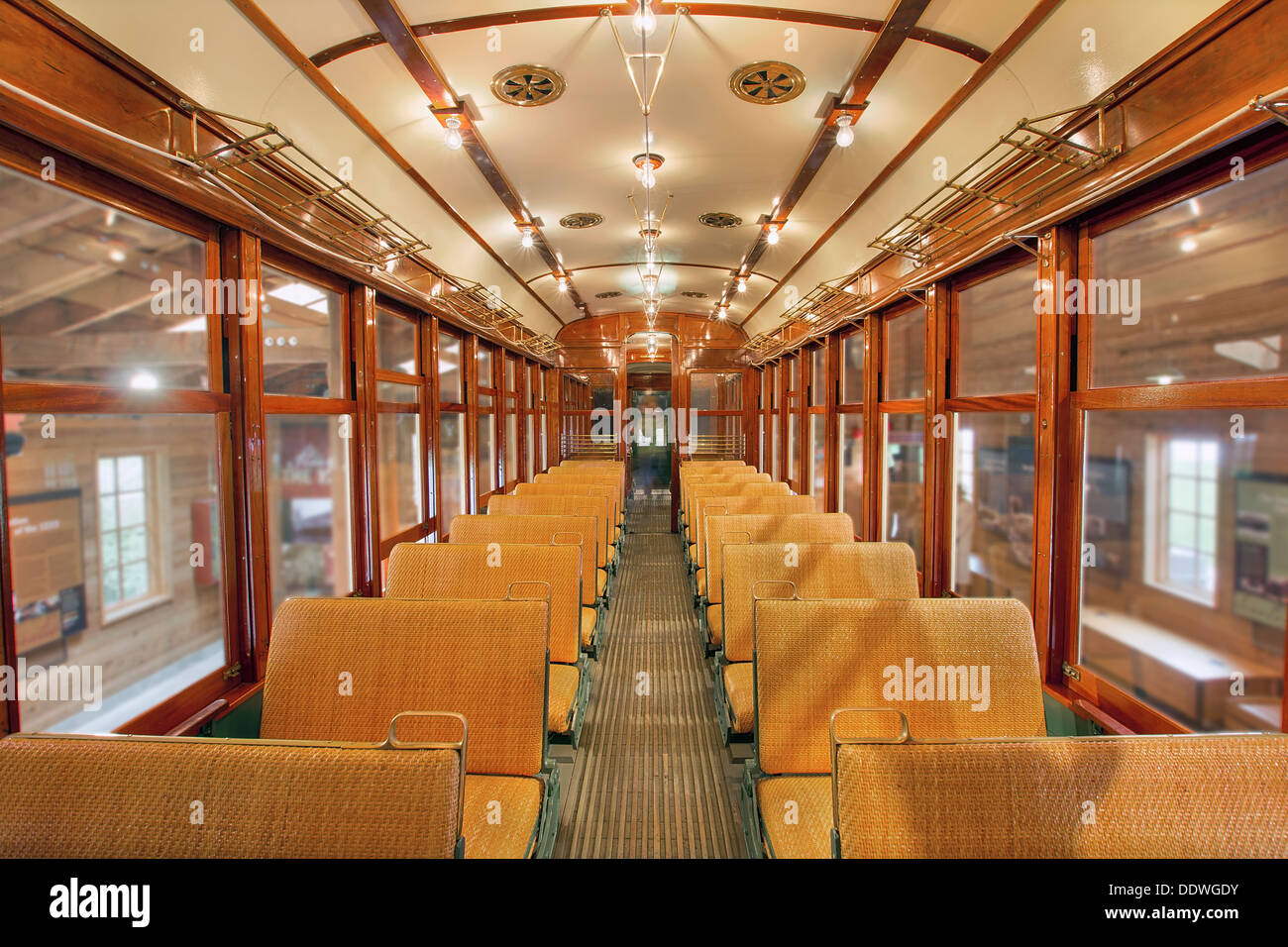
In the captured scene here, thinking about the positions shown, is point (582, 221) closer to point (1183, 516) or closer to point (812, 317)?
point (812, 317)

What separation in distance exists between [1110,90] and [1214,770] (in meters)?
2.14

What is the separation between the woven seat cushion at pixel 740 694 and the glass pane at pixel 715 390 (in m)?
6.84

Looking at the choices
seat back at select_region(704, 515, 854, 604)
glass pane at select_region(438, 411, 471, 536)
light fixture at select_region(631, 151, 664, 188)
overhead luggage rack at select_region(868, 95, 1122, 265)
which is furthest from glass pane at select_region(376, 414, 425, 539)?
overhead luggage rack at select_region(868, 95, 1122, 265)

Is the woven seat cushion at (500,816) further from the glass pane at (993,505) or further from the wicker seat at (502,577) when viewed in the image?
the glass pane at (993,505)

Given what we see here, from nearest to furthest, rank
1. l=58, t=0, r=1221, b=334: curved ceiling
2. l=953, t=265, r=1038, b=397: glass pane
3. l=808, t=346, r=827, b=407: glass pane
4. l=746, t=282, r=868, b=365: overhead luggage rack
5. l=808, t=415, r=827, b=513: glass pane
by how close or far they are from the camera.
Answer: l=58, t=0, r=1221, b=334: curved ceiling
l=953, t=265, r=1038, b=397: glass pane
l=746, t=282, r=868, b=365: overhead luggage rack
l=808, t=415, r=827, b=513: glass pane
l=808, t=346, r=827, b=407: glass pane

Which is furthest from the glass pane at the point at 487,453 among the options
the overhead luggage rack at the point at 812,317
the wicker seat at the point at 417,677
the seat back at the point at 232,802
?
the seat back at the point at 232,802

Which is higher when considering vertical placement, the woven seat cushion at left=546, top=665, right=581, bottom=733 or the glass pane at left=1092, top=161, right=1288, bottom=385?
the glass pane at left=1092, top=161, right=1288, bottom=385

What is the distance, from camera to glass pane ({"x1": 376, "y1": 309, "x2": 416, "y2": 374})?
4.01 metres

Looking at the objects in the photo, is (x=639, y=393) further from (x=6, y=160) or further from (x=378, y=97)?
(x=6, y=160)

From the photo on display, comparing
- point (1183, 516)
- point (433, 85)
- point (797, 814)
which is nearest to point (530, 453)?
point (433, 85)

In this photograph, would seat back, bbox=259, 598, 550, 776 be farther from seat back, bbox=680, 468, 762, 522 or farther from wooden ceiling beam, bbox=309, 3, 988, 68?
seat back, bbox=680, 468, 762, 522

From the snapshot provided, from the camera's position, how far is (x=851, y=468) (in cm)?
560

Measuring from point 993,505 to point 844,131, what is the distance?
2163mm

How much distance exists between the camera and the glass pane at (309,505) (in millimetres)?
2732
